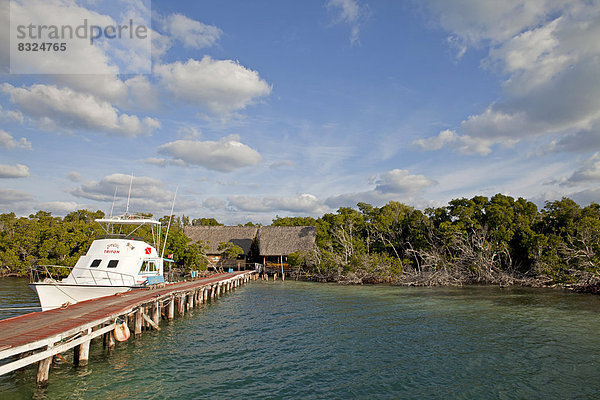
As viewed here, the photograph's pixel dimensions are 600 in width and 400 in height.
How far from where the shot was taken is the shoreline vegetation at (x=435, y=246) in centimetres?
2655

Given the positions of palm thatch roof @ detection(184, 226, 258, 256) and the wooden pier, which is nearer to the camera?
the wooden pier

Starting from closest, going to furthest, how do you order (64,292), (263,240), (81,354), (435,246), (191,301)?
(81,354) → (64,292) → (191,301) → (435,246) → (263,240)

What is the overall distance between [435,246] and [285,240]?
56.2ft

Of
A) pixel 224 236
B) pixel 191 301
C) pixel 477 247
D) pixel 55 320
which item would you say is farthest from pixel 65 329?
pixel 224 236

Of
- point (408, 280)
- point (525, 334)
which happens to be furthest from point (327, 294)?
point (525, 334)

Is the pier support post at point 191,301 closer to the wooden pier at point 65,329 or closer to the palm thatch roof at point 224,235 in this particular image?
the wooden pier at point 65,329

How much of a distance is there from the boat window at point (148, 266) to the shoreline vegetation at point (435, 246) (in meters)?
12.4

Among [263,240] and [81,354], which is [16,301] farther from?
[263,240]

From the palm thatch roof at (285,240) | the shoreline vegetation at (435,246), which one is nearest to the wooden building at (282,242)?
the palm thatch roof at (285,240)

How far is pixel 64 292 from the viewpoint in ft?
52.2

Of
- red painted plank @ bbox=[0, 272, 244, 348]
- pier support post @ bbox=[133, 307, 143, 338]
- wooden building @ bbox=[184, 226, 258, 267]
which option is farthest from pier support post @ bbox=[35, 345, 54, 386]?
wooden building @ bbox=[184, 226, 258, 267]

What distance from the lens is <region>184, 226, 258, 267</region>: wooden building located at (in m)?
45.4

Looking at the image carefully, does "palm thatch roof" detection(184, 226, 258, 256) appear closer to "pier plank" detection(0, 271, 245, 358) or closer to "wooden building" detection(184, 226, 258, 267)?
"wooden building" detection(184, 226, 258, 267)

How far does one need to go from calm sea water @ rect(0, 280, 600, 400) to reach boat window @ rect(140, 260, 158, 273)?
4747 mm
